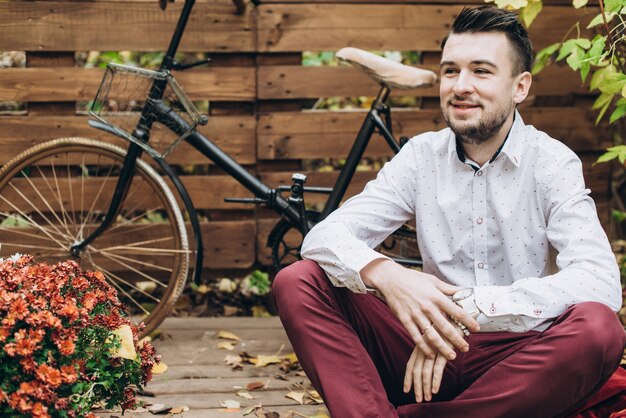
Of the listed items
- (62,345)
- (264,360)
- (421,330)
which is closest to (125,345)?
(62,345)

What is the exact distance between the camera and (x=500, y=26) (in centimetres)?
269

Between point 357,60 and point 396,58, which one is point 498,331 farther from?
point 396,58

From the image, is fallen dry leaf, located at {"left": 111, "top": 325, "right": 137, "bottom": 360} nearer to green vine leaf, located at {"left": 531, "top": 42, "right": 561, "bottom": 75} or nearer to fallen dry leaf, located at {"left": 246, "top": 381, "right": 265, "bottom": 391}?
fallen dry leaf, located at {"left": 246, "top": 381, "right": 265, "bottom": 391}

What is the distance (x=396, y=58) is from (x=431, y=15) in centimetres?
113

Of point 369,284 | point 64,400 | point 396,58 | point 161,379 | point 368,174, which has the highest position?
point 396,58

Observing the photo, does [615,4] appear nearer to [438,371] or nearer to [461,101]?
[461,101]

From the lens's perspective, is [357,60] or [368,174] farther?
[368,174]

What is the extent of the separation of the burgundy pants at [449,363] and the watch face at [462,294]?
0.21m

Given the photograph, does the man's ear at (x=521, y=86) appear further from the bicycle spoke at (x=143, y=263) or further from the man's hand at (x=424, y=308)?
the bicycle spoke at (x=143, y=263)

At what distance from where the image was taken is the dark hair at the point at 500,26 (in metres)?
2.69

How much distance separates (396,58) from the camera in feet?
17.5

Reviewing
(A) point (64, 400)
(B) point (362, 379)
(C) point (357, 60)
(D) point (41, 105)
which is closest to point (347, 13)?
(C) point (357, 60)

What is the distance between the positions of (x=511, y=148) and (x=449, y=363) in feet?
2.46

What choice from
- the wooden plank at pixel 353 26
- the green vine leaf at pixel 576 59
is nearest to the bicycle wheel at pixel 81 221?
the wooden plank at pixel 353 26
